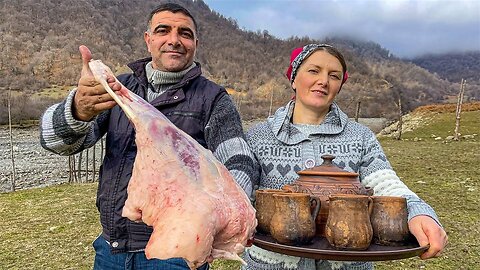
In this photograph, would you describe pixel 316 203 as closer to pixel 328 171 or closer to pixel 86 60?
pixel 328 171

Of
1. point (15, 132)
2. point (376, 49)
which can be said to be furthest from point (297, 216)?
point (376, 49)

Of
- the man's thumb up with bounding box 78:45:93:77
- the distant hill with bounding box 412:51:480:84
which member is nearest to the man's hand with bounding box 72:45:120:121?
the man's thumb up with bounding box 78:45:93:77

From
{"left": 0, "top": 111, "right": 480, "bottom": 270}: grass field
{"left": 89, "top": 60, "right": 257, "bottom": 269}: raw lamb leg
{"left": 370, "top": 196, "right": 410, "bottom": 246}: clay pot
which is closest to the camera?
{"left": 89, "top": 60, "right": 257, "bottom": 269}: raw lamb leg

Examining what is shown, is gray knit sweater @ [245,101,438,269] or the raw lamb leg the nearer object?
the raw lamb leg

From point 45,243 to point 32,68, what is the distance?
2892 inches

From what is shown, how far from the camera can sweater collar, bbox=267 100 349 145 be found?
2.74 m

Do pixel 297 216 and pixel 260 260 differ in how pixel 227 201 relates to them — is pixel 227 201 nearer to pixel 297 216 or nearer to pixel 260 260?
pixel 297 216

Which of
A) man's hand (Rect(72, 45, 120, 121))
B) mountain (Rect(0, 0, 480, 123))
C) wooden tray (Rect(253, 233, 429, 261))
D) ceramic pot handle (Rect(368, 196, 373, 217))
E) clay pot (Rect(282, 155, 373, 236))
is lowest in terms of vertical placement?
→ wooden tray (Rect(253, 233, 429, 261))

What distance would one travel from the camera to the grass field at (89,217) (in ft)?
22.6

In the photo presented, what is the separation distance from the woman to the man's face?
69cm

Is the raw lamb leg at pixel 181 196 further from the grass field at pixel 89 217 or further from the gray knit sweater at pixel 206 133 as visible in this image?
the grass field at pixel 89 217

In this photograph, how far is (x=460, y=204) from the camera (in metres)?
9.51

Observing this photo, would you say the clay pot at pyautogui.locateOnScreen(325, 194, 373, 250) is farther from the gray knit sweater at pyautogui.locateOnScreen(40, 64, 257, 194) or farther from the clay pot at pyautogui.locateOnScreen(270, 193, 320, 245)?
the gray knit sweater at pyautogui.locateOnScreen(40, 64, 257, 194)

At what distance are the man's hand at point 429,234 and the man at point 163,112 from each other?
83cm
